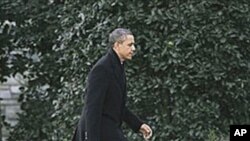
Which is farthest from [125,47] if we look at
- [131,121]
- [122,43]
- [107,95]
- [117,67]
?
[131,121]

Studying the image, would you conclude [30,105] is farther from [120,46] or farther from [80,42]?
[120,46]

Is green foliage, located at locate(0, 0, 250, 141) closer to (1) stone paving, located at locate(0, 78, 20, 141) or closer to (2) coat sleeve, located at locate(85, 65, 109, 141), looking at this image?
(2) coat sleeve, located at locate(85, 65, 109, 141)

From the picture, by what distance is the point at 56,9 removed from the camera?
8664 mm

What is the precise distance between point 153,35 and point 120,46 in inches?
73.2

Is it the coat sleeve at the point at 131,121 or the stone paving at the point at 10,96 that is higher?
the coat sleeve at the point at 131,121

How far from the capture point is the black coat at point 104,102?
5.38 m

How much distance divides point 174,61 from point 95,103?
2.00 m

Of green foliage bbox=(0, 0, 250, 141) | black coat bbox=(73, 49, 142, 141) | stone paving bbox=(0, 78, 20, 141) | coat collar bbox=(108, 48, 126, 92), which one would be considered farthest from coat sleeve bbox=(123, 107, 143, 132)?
stone paving bbox=(0, 78, 20, 141)

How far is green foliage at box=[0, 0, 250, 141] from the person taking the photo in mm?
7289

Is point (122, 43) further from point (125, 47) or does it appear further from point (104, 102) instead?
point (104, 102)

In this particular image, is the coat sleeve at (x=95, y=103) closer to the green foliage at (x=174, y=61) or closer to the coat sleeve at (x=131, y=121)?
the coat sleeve at (x=131, y=121)

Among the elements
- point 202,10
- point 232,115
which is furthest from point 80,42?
point 232,115

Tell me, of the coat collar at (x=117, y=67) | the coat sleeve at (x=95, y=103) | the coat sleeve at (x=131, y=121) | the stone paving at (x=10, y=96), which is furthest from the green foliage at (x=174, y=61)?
the stone paving at (x=10, y=96)

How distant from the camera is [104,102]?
548 cm
